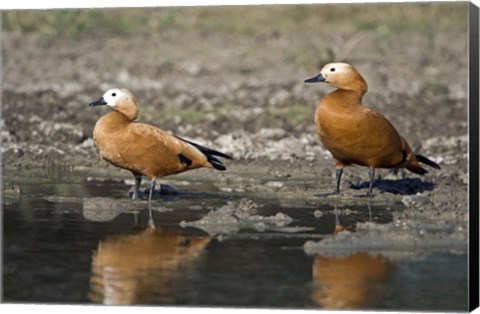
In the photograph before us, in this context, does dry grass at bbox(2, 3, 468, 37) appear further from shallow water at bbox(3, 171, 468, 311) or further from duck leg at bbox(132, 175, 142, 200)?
Result: shallow water at bbox(3, 171, 468, 311)

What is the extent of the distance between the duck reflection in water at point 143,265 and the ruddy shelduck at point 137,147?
43.1 inches

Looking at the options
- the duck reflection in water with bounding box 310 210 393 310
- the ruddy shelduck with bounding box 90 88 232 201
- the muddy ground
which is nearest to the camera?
the duck reflection in water with bounding box 310 210 393 310

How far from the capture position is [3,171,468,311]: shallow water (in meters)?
8.77

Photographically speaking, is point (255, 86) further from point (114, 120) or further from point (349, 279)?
point (349, 279)

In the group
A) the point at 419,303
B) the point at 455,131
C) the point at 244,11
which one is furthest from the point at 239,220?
the point at 244,11

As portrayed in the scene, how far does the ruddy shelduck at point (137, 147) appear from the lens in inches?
448

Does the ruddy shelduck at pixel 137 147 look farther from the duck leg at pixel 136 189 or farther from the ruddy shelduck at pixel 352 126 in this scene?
the ruddy shelduck at pixel 352 126

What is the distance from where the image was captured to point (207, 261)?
9352 mm

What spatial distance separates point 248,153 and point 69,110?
2.68 metres

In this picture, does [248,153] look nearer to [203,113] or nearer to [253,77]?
[203,113]

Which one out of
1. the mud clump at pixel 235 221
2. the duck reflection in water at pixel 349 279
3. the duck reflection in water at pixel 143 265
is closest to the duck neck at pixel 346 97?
the mud clump at pixel 235 221

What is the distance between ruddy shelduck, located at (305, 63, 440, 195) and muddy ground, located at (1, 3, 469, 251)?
35cm

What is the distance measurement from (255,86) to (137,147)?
5.61 meters

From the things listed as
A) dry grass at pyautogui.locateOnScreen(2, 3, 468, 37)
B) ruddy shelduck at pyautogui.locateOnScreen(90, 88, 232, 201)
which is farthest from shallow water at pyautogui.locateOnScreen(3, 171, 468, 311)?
dry grass at pyautogui.locateOnScreen(2, 3, 468, 37)
